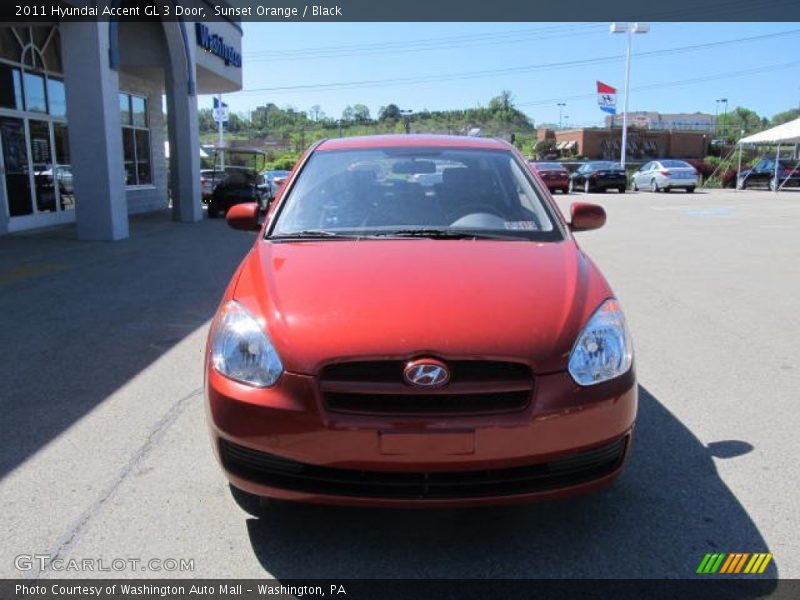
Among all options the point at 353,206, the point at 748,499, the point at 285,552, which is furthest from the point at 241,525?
the point at 748,499

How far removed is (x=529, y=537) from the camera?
2809 mm

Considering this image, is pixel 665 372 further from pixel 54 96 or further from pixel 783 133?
pixel 783 133

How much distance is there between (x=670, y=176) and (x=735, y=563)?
104 feet

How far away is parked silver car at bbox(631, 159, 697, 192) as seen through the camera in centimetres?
3109

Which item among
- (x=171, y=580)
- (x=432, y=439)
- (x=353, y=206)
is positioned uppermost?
(x=353, y=206)

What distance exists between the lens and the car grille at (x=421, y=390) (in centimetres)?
242

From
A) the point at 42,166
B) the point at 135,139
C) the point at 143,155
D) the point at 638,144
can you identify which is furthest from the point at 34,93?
the point at 638,144

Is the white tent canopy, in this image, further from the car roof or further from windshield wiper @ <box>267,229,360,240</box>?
windshield wiper @ <box>267,229,360,240</box>

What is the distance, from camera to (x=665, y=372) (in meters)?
4.91

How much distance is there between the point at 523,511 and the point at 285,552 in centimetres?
105

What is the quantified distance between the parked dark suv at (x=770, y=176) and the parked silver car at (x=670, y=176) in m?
4.13

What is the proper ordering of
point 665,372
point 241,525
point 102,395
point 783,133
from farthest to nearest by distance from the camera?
point 783,133 → point 665,372 → point 102,395 → point 241,525

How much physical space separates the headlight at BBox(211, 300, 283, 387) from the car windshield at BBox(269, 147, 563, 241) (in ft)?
2.86

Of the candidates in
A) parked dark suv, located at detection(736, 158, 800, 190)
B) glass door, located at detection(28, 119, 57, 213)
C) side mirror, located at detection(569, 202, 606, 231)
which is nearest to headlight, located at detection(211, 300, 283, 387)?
side mirror, located at detection(569, 202, 606, 231)
